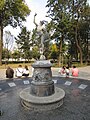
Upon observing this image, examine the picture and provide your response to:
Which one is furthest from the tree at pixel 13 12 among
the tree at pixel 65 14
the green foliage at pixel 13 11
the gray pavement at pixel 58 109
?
the gray pavement at pixel 58 109

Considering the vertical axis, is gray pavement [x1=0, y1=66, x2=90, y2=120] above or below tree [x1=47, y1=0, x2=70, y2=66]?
below

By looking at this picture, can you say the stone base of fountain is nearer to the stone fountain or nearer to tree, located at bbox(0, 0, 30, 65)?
the stone fountain

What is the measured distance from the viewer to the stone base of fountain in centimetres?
666

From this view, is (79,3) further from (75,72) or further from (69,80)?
(69,80)

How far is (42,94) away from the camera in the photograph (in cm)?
753

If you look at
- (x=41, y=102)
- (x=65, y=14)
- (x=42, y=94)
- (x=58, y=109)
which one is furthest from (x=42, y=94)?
(x=65, y=14)

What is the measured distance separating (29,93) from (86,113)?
2.77 metres

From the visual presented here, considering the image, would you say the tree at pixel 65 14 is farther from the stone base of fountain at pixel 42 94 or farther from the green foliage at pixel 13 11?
the stone base of fountain at pixel 42 94

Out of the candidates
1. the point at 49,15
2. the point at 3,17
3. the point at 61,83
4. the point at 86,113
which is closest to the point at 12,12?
the point at 3,17

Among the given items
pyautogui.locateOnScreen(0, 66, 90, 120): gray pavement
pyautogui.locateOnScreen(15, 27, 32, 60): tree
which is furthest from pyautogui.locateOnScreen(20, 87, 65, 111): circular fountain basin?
pyautogui.locateOnScreen(15, 27, 32, 60): tree

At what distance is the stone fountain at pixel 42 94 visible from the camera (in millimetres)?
6664

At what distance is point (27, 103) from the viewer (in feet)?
22.7

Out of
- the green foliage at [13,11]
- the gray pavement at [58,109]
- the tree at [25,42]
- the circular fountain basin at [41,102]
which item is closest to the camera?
the gray pavement at [58,109]

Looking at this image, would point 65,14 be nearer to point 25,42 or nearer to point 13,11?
point 13,11
